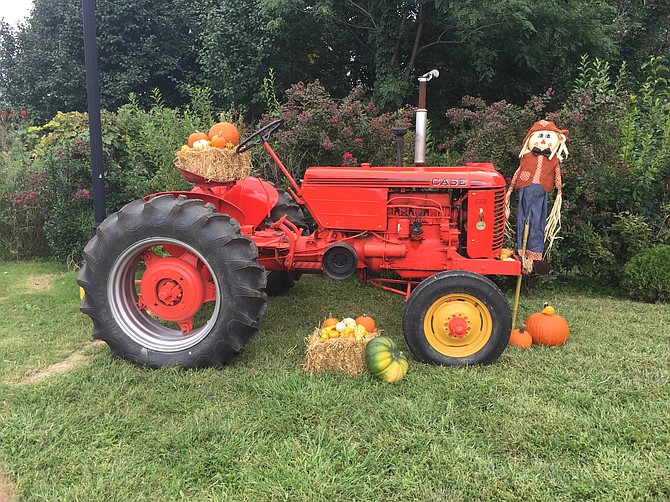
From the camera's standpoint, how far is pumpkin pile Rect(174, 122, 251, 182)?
381 cm

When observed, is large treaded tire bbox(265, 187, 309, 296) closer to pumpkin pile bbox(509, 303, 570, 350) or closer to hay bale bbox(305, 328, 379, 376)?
hay bale bbox(305, 328, 379, 376)

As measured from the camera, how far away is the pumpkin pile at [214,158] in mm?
3811

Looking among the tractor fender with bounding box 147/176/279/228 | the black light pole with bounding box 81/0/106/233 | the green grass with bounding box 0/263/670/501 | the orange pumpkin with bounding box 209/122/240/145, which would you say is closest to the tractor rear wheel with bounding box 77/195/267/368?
the green grass with bounding box 0/263/670/501

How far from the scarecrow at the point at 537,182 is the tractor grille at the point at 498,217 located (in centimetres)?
18

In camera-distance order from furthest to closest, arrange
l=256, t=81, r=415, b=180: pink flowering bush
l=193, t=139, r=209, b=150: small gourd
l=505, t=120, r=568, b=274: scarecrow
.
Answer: l=256, t=81, r=415, b=180: pink flowering bush
l=193, t=139, r=209, b=150: small gourd
l=505, t=120, r=568, b=274: scarecrow

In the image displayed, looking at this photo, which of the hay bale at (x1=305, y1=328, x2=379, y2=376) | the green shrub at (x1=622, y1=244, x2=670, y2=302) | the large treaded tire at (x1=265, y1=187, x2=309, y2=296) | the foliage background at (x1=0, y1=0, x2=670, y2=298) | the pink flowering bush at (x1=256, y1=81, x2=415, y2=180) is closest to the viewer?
the hay bale at (x1=305, y1=328, x2=379, y2=376)

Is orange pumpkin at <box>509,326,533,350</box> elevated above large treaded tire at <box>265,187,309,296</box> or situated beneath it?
situated beneath

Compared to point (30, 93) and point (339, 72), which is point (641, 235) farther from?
point (30, 93)

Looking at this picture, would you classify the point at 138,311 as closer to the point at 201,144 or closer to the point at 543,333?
the point at 201,144

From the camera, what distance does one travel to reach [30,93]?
12516mm

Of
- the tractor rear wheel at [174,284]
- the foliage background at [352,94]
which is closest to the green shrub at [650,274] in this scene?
the foliage background at [352,94]

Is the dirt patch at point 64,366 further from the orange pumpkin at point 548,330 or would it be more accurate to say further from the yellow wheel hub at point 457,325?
the orange pumpkin at point 548,330

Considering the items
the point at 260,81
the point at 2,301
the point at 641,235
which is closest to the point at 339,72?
the point at 260,81

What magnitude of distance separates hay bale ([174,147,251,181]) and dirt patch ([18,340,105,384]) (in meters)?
1.53
